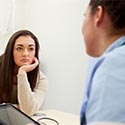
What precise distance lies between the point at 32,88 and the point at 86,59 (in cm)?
61

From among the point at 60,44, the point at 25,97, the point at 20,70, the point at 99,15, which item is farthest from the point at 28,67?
the point at 99,15

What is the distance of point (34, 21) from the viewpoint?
2.76 m

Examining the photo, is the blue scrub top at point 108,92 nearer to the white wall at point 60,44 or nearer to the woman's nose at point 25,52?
the woman's nose at point 25,52

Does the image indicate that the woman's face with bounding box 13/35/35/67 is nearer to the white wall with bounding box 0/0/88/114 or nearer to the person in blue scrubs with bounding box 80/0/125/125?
the white wall with bounding box 0/0/88/114

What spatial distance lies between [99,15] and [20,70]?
1.20 meters

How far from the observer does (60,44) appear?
250 cm

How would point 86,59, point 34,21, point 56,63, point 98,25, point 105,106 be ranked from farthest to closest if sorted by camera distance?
point 34,21
point 56,63
point 86,59
point 98,25
point 105,106

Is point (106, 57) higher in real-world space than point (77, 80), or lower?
higher

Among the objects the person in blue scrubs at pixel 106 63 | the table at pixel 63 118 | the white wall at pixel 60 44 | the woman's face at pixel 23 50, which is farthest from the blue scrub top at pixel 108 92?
the white wall at pixel 60 44

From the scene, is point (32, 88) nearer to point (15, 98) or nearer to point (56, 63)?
point (15, 98)

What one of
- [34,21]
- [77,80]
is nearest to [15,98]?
[77,80]

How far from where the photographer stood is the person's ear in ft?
1.91

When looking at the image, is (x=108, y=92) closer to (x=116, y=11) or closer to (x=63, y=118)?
(x=116, y=11)

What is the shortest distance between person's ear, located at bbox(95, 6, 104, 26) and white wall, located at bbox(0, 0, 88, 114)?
167cm
